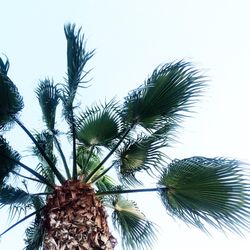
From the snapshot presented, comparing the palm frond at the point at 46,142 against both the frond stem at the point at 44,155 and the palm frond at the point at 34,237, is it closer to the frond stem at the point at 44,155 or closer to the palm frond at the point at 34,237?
the frond stem at the point at 44,155

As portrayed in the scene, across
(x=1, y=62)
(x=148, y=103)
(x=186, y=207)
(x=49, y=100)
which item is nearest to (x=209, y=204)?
(x=186, y=207)

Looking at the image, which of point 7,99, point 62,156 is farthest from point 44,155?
point 7,99

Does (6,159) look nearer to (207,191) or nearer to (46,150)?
(46,150)

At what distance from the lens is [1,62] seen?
19.9 ft

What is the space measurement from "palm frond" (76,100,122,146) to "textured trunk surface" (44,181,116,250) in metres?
0.90

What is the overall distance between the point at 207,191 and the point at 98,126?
151 cm

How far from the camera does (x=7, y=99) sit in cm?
617

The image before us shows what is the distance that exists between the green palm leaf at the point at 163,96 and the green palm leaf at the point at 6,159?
1376 millimetres

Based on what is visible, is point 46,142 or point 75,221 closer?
point 75,221

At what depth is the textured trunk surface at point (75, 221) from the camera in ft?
16.5

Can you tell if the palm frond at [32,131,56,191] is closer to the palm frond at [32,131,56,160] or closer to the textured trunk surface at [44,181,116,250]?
the palm frond at [32,131,56,160]

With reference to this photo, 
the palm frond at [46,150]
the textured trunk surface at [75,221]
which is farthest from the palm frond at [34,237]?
the textured trunk surface at [75,221]

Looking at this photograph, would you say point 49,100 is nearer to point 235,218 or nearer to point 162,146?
point 162,146

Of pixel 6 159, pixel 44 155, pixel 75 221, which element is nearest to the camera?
pixel 75 221
